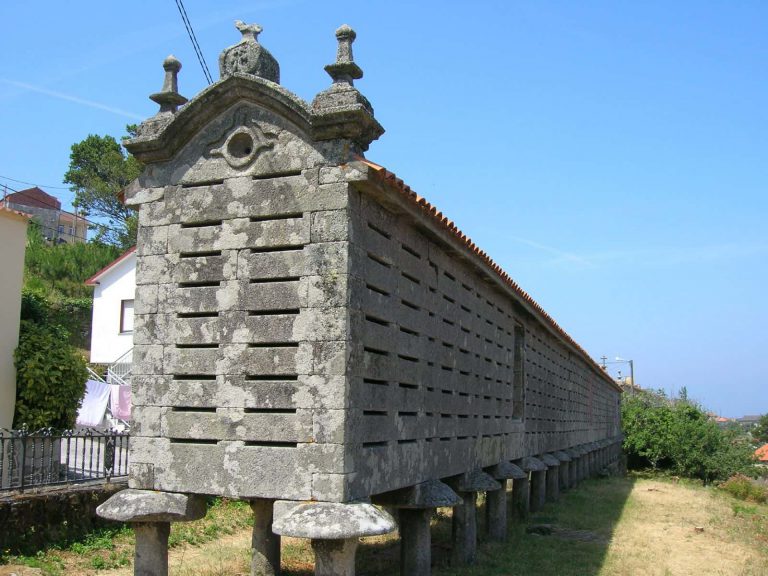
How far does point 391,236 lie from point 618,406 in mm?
29990

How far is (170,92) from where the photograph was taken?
7.14m

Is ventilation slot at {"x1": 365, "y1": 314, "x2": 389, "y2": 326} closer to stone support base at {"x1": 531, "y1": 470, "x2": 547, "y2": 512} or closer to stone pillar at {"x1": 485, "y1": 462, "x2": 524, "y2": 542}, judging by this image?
stone pillar at {"x1": 485, "y1": 462, "x2": 524, "y2": 542}

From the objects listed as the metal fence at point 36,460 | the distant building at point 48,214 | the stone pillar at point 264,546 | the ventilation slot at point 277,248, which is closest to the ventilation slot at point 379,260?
the ventilation slot at point 277,248

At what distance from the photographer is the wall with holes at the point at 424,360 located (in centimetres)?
634

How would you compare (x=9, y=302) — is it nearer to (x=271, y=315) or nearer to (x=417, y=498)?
(x=271, y=315)

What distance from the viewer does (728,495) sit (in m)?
22.9

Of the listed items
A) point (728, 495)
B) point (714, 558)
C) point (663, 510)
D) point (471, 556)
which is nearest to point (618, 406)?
point (728, 495)

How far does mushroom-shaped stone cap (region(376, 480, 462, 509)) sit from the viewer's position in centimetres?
747

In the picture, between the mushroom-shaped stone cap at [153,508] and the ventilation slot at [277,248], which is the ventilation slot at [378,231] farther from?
the mushroom-shaped stone cap at [153,508]

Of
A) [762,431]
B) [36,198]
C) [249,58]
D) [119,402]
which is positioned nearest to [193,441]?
[249,58]

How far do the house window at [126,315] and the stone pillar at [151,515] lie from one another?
64.4 ft

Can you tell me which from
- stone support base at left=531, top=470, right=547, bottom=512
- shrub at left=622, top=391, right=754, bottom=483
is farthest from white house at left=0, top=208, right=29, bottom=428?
shrub at left=622, top=391, right=754, bottom=483

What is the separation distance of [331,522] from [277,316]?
5.51ft

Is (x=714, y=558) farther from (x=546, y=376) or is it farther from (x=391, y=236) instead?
(x=391, y=236)
